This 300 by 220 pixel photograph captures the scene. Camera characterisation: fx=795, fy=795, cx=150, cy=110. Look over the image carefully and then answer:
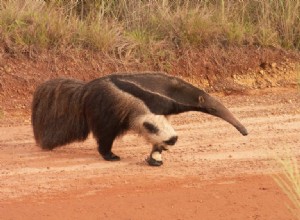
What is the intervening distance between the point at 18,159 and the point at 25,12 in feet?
12.8

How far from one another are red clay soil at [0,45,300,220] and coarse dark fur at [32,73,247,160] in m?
0.24

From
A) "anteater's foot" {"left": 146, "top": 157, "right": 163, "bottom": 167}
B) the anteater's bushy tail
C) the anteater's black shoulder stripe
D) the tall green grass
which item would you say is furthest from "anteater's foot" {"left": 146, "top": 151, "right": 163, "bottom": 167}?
the tall green grass

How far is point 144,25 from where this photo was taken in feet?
40.0

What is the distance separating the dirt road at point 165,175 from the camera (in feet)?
21.5

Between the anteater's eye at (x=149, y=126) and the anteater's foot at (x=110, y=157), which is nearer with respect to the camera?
the anteater's eye at (x=149, y=126)

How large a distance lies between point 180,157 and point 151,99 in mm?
736

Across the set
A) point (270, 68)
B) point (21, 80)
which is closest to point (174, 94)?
point (21, 80)

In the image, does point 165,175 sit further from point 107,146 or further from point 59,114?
point 59,114

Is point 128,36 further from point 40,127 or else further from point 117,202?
point 117,202

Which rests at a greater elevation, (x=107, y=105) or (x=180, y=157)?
(x=107, y=105)

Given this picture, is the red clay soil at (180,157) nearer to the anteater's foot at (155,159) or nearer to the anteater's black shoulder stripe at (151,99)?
the anteater's foot at (155,159)

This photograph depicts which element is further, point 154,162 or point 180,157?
point 180,157

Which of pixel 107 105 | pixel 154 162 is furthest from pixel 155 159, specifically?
pixel 107 105

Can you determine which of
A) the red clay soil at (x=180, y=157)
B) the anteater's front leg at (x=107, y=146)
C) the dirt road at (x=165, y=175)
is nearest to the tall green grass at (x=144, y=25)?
the red clay soil at (x=180, y=157)
